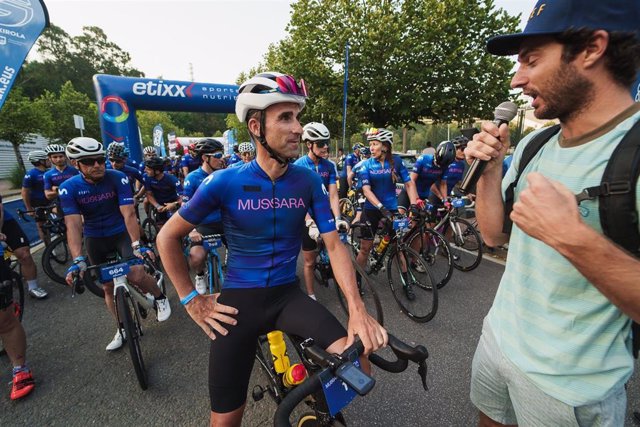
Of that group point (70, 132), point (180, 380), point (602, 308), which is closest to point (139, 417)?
point (180, 380)

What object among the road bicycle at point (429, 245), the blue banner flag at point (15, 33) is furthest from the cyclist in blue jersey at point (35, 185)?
the road bicycle at point (429, 245)

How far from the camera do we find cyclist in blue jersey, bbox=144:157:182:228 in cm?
627

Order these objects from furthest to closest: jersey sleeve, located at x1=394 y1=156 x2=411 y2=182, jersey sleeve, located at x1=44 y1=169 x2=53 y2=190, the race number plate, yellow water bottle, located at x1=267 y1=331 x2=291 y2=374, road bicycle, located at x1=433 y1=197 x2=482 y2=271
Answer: jersey sleeve, located at x1=44 y1=169 x2=53 y2=190
road bicycle, located at x1=433 y1=197 x2=482 y2=271
jersey sleeve, located at x1=394 y1=156 x2=411 y2=182
the race number plate
yellow water bottle, located at x1=267 y1=331 x2=291 y2=374

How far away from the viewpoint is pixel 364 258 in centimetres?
482

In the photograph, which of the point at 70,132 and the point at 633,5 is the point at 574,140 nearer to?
the point at 633,5

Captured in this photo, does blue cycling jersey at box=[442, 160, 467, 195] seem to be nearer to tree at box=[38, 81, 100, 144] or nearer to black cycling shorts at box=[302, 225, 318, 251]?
black cycling shorts at box=[302, 225, 318, 251]

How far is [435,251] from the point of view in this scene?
509cm

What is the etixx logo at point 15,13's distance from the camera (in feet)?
15.6

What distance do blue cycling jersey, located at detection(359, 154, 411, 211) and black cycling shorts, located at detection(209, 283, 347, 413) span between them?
124 inches

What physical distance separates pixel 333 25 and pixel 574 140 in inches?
690

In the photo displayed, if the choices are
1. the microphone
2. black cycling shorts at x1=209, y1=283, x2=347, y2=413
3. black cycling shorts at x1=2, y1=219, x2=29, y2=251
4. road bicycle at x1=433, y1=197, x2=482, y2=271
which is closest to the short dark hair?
the microphone

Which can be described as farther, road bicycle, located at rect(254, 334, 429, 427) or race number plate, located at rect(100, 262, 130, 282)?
race number plate, located at rect(100, 262, 130, 282)

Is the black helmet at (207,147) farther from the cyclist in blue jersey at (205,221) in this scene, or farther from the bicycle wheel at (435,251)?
the bicycle wheel at (435,251)

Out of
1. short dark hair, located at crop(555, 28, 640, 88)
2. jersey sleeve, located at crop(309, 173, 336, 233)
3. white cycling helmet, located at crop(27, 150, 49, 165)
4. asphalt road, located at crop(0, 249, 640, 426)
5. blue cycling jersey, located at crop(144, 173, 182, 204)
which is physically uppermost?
short dark hair, located at crop(555, 28, 640, 88)
